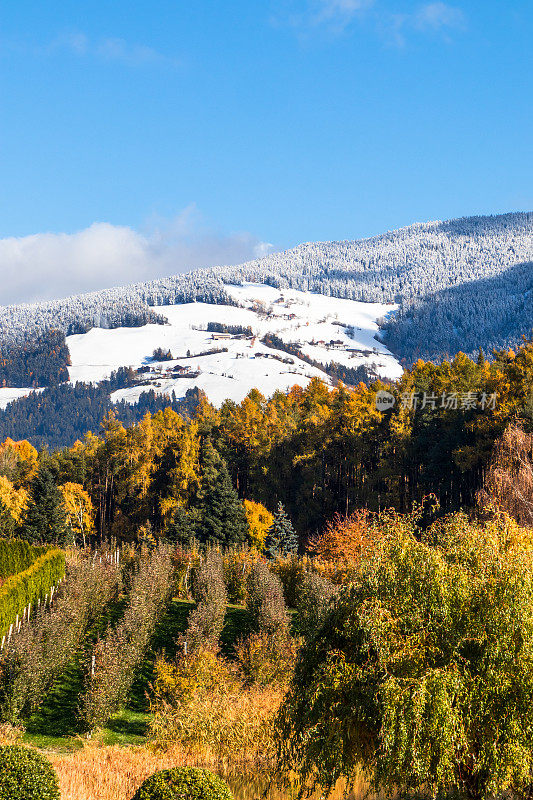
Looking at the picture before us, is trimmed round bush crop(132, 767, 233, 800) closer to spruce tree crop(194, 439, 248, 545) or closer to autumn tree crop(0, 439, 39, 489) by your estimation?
spruce tree crop(194, 439, 248, 545)

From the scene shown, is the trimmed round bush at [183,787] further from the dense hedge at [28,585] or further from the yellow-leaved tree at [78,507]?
the yellow-leaved tree at [78,507]

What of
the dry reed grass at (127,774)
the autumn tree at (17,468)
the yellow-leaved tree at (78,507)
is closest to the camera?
the dry reed grass at (127,774)

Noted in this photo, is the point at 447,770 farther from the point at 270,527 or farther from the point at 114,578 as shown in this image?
the point at 270,527

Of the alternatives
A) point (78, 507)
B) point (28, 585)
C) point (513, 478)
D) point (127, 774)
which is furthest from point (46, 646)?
point (78, 507)

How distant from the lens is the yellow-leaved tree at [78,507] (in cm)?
6812

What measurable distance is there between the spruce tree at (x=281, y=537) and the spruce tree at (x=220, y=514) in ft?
8.92

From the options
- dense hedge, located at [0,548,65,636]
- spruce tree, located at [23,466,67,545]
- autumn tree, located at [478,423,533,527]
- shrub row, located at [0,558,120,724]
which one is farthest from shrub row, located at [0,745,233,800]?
spruce tree, located at [23,466,67,545]

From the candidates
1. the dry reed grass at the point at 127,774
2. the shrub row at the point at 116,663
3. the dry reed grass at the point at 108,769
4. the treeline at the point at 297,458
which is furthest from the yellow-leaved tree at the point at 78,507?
the dry reed grass at the point at 127,774

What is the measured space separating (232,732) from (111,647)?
6018 millimetres

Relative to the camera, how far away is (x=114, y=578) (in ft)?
121

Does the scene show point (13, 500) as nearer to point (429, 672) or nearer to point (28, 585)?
point (28, 585)

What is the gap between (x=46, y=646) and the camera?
25.2 meters

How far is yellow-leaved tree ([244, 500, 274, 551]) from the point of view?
62125 mm

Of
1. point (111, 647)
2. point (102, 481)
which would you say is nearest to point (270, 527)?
point (102, 481)
